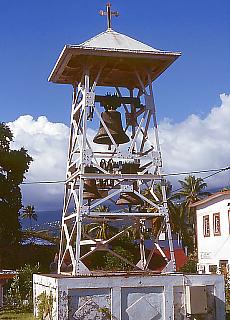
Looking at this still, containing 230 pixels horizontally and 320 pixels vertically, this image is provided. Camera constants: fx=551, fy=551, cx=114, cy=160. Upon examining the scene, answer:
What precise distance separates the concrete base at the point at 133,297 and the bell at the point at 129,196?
274cm

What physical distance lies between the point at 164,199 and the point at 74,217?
9.56 ft

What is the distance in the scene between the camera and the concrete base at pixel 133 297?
49.4 feet

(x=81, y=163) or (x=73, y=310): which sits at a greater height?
(x=81, y=163)

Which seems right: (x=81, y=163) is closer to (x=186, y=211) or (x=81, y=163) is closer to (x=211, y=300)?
(x=211, y=300)

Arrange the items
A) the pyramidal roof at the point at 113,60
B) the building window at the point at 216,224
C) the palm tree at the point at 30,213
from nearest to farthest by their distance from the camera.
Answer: the pyramidal roof at the point at 113,60, the building window at the point at 216,224, the palm tree at the point at 30,213

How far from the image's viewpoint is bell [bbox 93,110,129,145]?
1812cm

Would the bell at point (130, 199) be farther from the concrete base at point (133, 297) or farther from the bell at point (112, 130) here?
the concrete base at point (133, 297)

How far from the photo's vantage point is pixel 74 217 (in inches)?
688

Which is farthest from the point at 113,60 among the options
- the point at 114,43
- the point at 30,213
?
the point at 30,213

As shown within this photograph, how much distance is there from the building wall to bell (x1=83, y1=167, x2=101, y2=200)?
17.5m

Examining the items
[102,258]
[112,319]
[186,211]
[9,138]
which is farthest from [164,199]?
[186,211]

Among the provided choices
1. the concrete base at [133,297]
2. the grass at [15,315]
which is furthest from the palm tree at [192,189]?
the concrete base at [133,297]

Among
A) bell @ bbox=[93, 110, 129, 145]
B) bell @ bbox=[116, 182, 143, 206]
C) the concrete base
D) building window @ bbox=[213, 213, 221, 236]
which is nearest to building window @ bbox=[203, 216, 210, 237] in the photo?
building window @ bbox=[213, 213, 221, 236]

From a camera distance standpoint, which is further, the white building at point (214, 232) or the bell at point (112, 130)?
the white building at point (214, 232)
